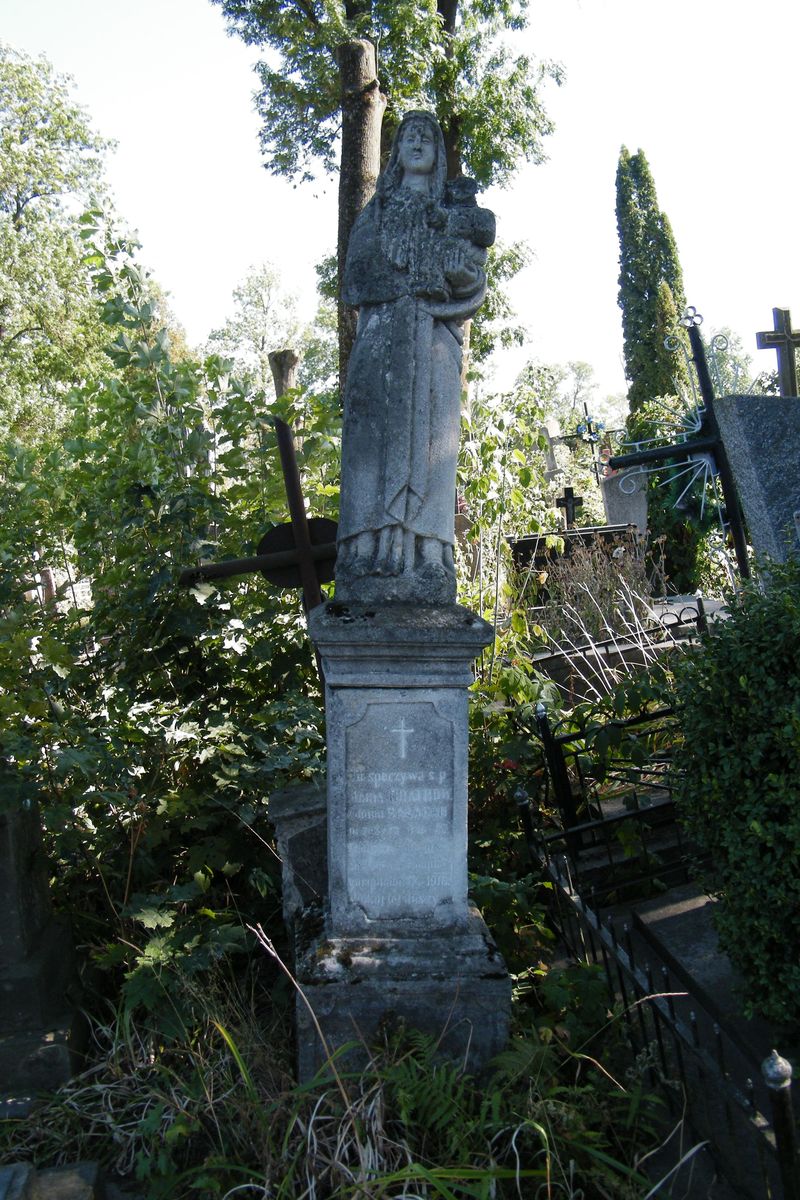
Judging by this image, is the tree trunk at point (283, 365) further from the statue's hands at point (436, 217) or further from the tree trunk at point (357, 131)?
the statue's hands at point (436, 217)

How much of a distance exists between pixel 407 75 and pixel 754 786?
11.1 meters

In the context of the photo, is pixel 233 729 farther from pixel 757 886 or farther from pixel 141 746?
pixel 757 886

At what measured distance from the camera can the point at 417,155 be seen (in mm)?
3693

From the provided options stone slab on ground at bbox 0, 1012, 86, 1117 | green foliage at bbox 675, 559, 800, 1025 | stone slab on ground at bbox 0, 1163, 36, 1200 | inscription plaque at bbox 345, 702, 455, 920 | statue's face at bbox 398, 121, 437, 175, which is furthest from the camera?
statue's face at bbox 398, 121, 437, 175

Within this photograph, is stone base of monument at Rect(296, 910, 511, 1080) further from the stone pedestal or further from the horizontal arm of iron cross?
the horizontal arm of iron cross

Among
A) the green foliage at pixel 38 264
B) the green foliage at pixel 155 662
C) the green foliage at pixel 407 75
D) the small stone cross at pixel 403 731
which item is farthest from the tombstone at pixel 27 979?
the green foliage at pixel 38 264

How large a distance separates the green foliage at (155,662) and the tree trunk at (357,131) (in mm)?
3045

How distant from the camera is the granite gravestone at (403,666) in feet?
10.8

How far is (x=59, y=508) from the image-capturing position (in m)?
5.08

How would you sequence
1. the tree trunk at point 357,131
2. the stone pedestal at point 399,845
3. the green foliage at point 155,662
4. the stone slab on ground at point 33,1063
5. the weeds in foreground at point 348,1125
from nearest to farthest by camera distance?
the weeds in foreground at point 348,1125
the stone pedestal at point 399,845
the stone slab on ground at point 33,1063
the green foliage at point 155,662
the tree trunk at point 357,131

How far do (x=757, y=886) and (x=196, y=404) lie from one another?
147 inches

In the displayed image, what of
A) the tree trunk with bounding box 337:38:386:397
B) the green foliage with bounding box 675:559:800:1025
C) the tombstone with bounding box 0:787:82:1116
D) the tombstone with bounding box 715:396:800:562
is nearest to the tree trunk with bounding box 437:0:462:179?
the tree trunk with bounding box 337:38:386:397

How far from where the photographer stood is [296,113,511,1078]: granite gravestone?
130 inches

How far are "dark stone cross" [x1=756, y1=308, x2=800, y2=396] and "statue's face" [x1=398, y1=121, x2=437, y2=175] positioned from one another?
11.4 ft
